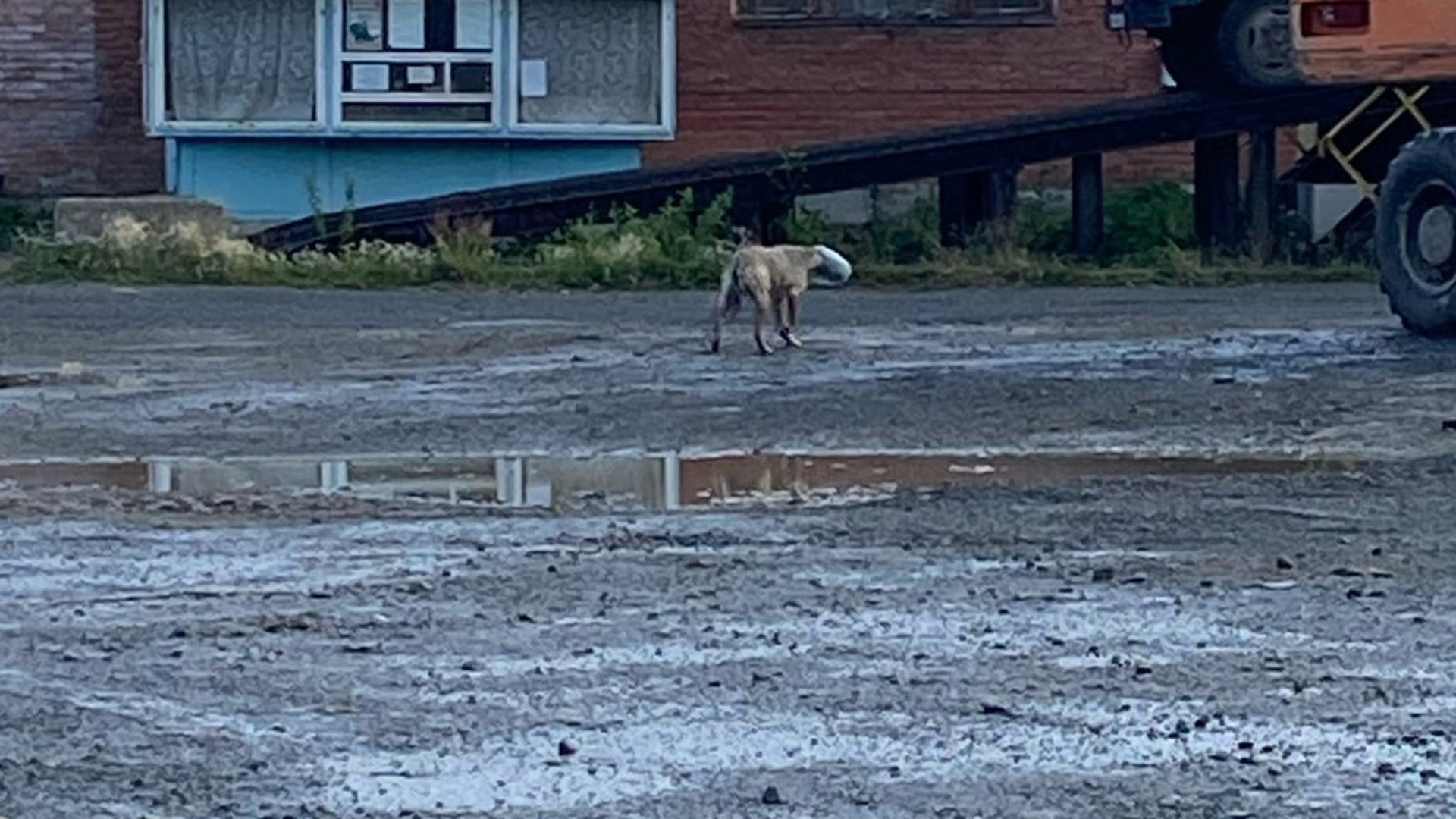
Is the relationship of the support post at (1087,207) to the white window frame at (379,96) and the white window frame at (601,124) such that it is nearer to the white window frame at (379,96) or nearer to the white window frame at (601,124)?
the white window frame at (601,124)

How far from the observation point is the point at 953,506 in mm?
11422

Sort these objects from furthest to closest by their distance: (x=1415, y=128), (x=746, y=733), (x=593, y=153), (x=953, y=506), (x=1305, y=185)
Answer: (x=593, y=153) < (x=1305, y=185) < (x=1415, y=128) < (x=953, y=506) < (x=746, y=733)

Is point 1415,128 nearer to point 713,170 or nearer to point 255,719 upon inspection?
point 713,170

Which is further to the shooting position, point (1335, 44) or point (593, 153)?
point (593, 153)

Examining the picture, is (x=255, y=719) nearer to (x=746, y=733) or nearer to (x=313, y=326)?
(x=746, y=733)

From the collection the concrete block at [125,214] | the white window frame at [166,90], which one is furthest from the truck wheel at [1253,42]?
the concrete block at [125,214]

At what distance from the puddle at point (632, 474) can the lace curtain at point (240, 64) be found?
1501cm

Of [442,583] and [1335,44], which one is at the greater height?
[1335,44]

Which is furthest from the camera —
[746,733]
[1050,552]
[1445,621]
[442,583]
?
[1050,552]

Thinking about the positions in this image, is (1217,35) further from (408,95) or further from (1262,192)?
(408,95)

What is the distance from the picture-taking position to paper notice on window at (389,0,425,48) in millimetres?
27656

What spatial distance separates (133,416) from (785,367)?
376 cm

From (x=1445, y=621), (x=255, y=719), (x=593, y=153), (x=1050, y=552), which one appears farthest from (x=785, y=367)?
(x=593, y=153)

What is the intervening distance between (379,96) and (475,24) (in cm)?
106
